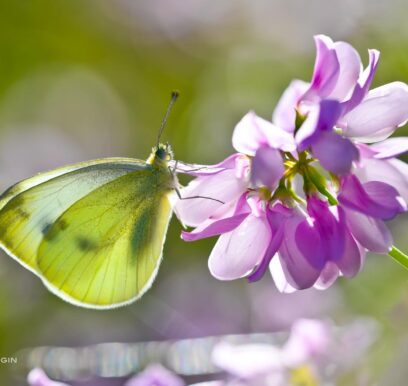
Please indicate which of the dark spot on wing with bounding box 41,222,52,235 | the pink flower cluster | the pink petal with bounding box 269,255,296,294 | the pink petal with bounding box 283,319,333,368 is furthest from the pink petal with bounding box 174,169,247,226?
the dark spot on wing with bounding box 41,222,52,235

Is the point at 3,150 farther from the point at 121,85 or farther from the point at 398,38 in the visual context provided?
the point at 398,38

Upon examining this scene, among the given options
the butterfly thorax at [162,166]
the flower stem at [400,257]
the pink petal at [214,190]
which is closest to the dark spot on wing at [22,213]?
the butterfly thorax at [162,166]

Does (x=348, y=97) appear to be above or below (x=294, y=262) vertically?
above

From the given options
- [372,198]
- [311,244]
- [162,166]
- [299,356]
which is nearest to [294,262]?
[311,244]

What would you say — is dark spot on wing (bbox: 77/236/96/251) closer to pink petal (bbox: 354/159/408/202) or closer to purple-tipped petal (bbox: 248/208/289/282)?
purple-tipped petal (bbox: 248/208/289/282)

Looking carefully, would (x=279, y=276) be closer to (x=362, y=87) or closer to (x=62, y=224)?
(x=362, y=87)

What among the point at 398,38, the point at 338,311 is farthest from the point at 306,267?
the point at 398,38
